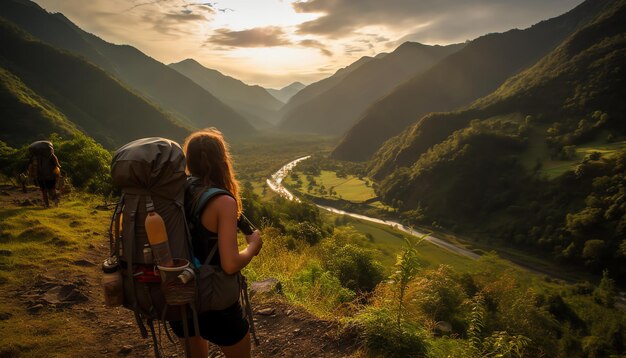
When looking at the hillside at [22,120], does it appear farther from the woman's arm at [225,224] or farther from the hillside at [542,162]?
the hillside at [542,162]

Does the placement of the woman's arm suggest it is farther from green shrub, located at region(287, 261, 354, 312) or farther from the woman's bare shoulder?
green shrub, located at region(287, 261, 354, 312)

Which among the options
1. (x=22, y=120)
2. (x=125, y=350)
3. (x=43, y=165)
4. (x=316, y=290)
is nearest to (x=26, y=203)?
(x=43, y=165)

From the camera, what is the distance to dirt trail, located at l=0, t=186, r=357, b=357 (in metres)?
4.70

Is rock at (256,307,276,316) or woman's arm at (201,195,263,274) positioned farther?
rock at (256,307,276,316)

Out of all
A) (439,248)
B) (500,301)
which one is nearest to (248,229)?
(500,301)

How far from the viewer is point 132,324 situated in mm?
5391

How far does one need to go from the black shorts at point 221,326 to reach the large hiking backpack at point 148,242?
154 millimetres

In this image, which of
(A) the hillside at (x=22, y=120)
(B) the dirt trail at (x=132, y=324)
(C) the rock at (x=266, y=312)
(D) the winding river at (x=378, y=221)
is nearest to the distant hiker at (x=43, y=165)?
(B) the dirt trail at (x=132, y=324)

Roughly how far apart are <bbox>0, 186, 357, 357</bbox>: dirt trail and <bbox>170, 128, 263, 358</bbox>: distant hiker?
2.21 meters

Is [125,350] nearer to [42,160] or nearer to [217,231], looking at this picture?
[217,231]

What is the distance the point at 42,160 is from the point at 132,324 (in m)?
7.89

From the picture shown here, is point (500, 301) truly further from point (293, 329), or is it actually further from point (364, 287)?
point (293, 329)

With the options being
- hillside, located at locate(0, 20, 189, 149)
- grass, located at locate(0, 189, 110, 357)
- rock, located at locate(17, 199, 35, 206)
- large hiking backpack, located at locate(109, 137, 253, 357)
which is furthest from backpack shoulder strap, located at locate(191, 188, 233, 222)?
hillside, located at locate(0, 20, 189, 149)

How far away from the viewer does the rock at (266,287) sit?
6348mm
